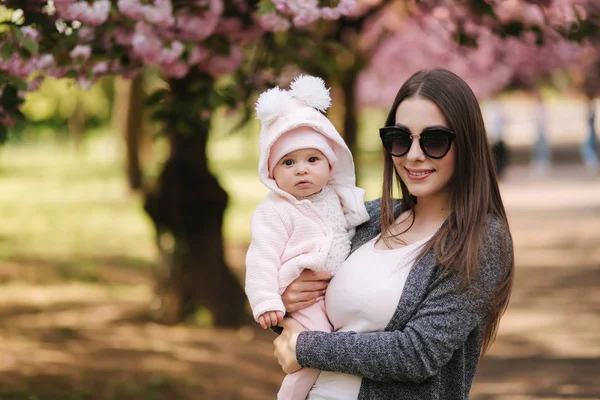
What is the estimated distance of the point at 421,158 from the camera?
265 centimetres

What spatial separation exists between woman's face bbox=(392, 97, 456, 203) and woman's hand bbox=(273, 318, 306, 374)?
0.57 meters

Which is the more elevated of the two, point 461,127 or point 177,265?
point 177,265

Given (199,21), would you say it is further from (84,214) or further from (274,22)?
(84,214)

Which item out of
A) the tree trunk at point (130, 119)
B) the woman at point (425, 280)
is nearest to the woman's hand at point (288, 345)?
the woman at point (425, 280)

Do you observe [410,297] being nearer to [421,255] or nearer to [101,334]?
[421,255]

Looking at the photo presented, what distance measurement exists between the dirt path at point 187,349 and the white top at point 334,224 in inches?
164

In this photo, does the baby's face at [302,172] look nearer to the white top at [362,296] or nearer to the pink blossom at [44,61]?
the white top at [362,296]

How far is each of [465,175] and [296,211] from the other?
56 cm

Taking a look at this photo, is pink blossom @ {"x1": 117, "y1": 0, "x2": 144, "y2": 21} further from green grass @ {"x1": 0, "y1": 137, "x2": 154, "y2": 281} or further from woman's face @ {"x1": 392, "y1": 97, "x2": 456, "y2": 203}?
woman's face @ {"x1": 392, "y1": 97, "x2": 456, "y2": 203}

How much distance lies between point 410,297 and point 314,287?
0.36 m

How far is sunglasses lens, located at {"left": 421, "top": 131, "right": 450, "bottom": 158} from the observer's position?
2.61m

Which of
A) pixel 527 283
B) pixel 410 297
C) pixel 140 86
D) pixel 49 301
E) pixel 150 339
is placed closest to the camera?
pixel 410 297

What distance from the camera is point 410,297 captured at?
255 centimetres

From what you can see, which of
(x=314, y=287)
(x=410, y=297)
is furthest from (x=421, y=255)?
(x=314, y=287)
